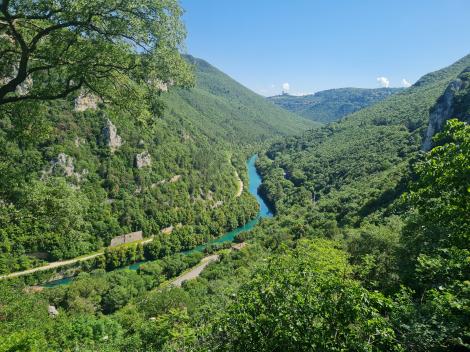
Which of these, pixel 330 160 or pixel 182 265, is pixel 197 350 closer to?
pixel 182 265

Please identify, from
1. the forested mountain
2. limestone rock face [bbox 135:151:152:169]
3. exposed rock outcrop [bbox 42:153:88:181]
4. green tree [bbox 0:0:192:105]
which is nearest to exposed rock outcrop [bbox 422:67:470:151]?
the forested mountain

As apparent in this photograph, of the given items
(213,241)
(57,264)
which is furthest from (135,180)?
(57,264)

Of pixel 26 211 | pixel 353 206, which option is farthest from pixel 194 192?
pixel 26 211

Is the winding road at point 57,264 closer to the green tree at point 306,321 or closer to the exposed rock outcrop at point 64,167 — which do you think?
the exposed rock outcrop at point 64,167

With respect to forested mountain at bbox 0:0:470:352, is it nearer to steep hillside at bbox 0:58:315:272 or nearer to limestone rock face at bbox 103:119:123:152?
steep hillside at bbox 0:58:315:272

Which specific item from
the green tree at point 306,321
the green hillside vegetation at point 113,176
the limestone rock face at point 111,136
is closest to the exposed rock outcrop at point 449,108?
the green hillside vegetation at point 113,176

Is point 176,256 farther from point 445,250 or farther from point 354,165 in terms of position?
point 445,250
